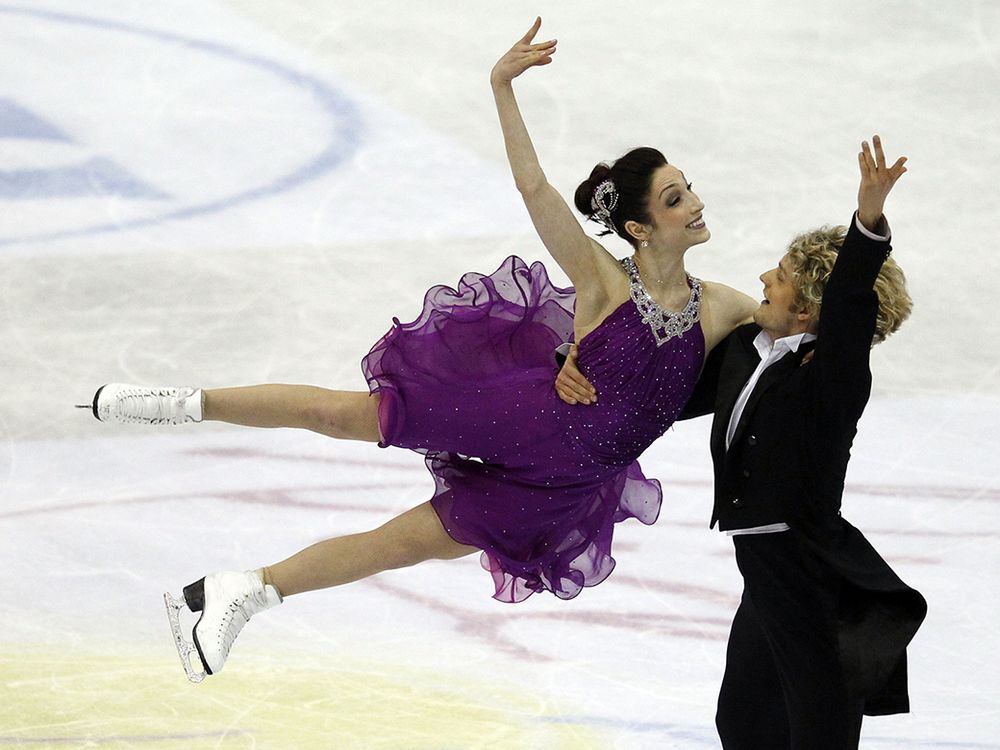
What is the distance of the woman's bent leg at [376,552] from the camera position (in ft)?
11.5

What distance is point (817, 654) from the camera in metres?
2.87

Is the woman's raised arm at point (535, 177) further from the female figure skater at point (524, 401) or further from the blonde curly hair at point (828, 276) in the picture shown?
the blonde curly hair at point (828, 276)

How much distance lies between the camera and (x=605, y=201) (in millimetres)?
3467

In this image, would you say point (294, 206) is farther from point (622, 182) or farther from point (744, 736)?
point (744, 736)

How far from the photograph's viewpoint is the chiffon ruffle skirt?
3521 mm

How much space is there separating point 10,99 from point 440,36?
2429 mm

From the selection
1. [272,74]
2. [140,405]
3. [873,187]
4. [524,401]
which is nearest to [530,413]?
[524,401]

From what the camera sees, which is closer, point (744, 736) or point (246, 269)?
point (744, 736)

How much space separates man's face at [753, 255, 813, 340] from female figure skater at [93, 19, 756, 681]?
38 cm

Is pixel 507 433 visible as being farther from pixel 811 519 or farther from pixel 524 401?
pixel 811 519

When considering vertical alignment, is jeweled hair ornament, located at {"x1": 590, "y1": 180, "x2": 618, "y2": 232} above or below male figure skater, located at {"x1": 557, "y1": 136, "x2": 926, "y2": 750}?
above

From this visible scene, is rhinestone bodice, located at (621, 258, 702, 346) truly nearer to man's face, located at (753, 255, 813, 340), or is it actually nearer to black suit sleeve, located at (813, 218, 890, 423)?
man's face, located at (753, 255, 813, 340)

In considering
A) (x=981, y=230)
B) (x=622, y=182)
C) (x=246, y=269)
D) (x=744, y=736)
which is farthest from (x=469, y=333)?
(x=981, y=230)

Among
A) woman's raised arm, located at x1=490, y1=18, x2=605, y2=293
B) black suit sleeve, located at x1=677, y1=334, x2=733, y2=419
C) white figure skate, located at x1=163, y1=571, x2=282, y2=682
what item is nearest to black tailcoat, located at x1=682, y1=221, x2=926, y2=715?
black suit sleeve, located at x1=677, y1=334, x2=733, y2=419
